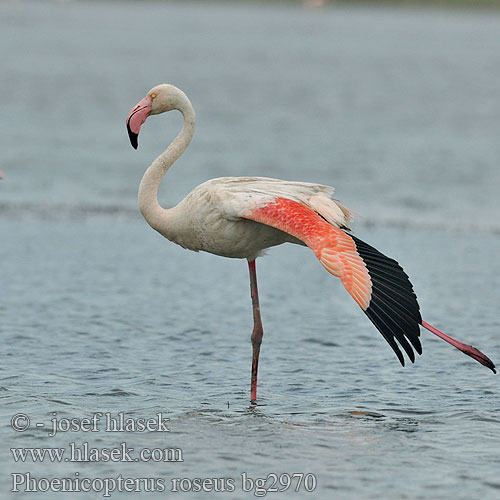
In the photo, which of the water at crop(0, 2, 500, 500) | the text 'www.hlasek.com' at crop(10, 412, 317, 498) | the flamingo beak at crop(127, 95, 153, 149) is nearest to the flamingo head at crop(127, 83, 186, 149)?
the flamingo beak at crop(127, 95, 153, 149)

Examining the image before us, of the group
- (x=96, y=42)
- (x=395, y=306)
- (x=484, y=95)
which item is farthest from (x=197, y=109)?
(x=96, y=42)

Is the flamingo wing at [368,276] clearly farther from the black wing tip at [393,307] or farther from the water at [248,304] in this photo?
the water at [248,304]

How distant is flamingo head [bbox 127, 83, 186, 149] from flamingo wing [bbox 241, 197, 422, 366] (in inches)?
56.6

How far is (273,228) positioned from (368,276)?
1.26m

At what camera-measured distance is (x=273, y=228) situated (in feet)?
25.0

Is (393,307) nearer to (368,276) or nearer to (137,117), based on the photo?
(368,276)

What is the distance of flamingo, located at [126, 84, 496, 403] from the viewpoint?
6.50 m

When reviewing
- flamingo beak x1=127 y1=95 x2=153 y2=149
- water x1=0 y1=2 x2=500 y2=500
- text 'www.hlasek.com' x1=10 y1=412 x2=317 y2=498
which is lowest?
text 'www.hlasek.com' x1=10 y1=412 x2=317 y2=498

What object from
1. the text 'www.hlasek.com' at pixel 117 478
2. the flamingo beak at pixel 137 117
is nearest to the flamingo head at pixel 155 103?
the flamingo beak at pixel 137 117

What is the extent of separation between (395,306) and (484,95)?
96.2ft

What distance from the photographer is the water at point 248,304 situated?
6.49 meters

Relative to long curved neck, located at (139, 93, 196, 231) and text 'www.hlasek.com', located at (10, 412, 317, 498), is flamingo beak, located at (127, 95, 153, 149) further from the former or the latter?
text 'www.hlasek.com', located at (10, 412, 317, 498)

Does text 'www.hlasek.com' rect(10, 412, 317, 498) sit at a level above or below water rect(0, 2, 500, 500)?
below

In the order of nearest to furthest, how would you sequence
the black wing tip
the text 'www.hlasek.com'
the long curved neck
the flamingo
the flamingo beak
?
the text 'www.hlasek.com', the black wing tip, the flamingo, the flamingo beak, the long curved neck
